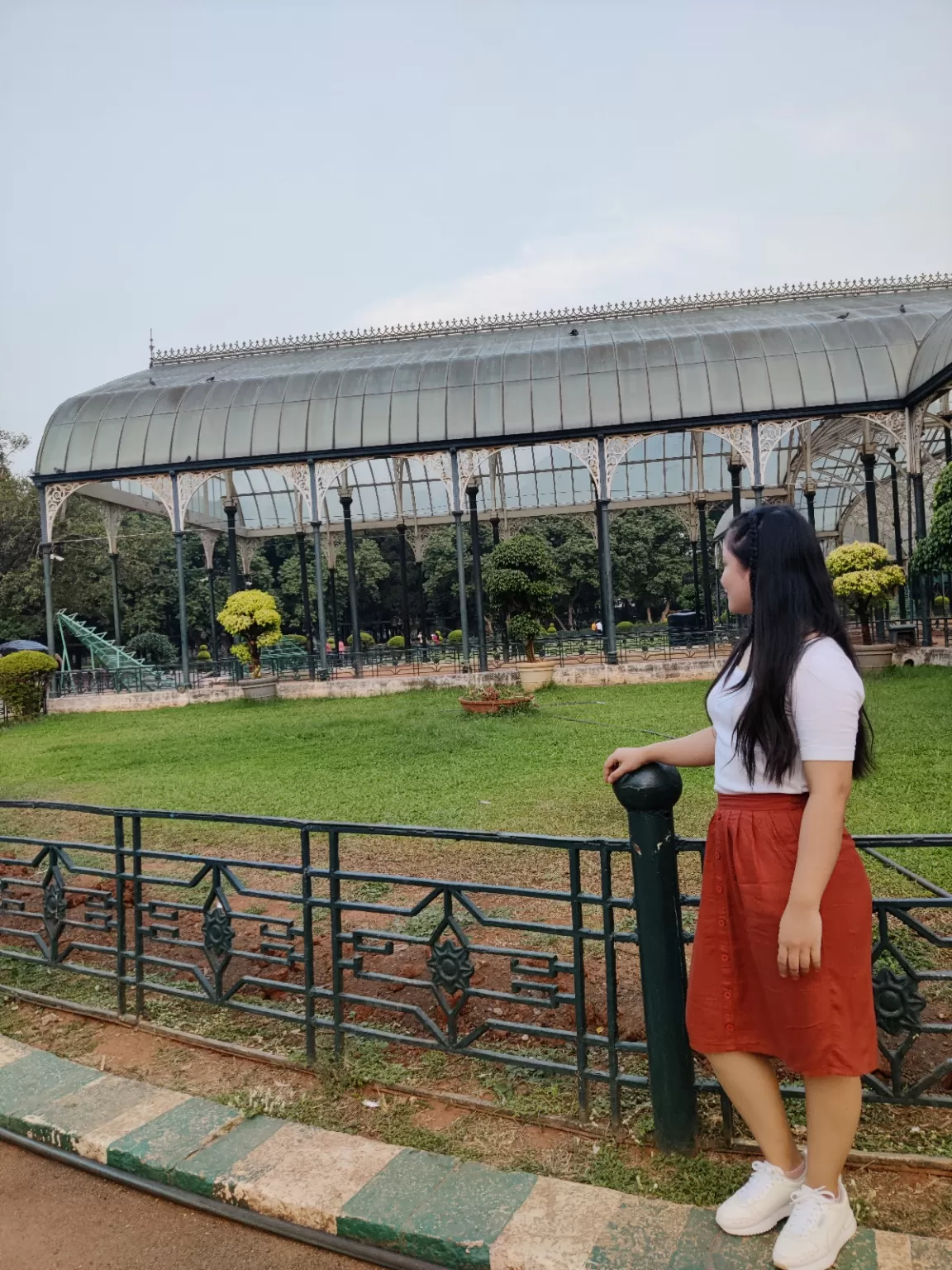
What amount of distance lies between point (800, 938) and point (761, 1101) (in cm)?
54

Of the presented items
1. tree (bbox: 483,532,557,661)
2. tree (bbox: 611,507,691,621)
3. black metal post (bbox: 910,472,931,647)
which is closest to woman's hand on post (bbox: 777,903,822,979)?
tree (bbox: 483,532,557,661)

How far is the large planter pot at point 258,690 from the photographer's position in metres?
16.8

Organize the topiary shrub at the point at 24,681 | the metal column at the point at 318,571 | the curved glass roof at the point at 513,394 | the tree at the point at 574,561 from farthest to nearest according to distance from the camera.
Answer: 1. the tree at the point at 574,561
2. the metal column at the point at 318,571
3. the curved glass roof at the point at 513,394
4. the topiary shrub at the point at 24,681

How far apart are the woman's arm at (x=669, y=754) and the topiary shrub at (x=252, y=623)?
15.0 meters

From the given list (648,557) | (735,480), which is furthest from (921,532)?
(648,557)

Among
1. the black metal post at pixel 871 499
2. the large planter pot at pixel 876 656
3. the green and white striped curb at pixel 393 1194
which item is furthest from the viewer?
the black metal post at pixel 871 499

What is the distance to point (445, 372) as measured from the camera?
61.1ft

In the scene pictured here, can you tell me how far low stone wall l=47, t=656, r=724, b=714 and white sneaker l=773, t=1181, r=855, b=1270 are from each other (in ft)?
45.9

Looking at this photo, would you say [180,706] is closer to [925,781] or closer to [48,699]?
[48,699]

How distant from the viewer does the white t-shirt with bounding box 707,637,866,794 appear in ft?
5.97

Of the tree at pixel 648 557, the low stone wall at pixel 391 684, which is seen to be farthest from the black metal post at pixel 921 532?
the tree at pixel 648 557

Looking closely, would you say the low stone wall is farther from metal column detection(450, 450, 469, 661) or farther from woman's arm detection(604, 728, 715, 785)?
woman's arm detection(604, 728, 715, 785)

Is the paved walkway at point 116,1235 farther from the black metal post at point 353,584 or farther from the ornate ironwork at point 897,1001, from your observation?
the black metal post at point 353,584

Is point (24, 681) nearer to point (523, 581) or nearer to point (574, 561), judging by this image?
point (523, 581)
